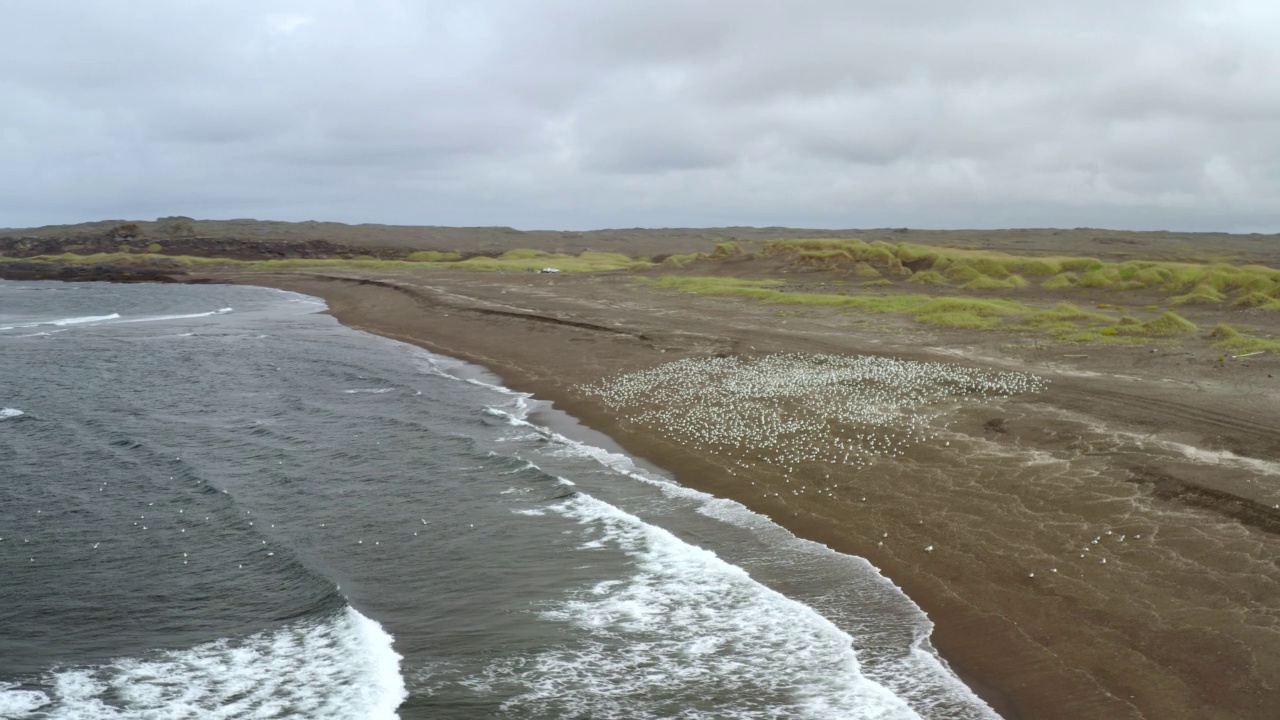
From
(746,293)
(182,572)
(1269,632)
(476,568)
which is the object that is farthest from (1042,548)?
(746,293)

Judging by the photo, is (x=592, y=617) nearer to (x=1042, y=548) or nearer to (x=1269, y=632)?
(x=1042, y=548)

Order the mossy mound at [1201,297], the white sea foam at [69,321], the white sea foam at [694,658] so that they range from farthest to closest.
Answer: the white sea foam at [69,321], the mossy mound at [1201,297], the white sea foam at [694,658]

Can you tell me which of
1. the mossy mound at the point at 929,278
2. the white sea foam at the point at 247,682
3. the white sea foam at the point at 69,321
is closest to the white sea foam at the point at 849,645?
the white sea foam at the point at 247,682

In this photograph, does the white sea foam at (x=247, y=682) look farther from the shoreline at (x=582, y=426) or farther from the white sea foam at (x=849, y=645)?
the shoreline at (x=582, y=426)

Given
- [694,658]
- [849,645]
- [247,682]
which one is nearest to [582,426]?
[694,658]

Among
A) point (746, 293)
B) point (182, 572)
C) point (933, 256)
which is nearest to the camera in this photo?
point (182, 572)

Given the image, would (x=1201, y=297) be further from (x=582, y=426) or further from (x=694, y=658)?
(x=694, y=658)

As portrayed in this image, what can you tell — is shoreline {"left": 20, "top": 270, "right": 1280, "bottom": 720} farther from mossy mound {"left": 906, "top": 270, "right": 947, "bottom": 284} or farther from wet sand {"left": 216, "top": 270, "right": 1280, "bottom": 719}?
mossy mound {"left": 906, "top": 270, "right": 947, "bottom": 284}

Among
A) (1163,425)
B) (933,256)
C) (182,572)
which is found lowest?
(182,572)
